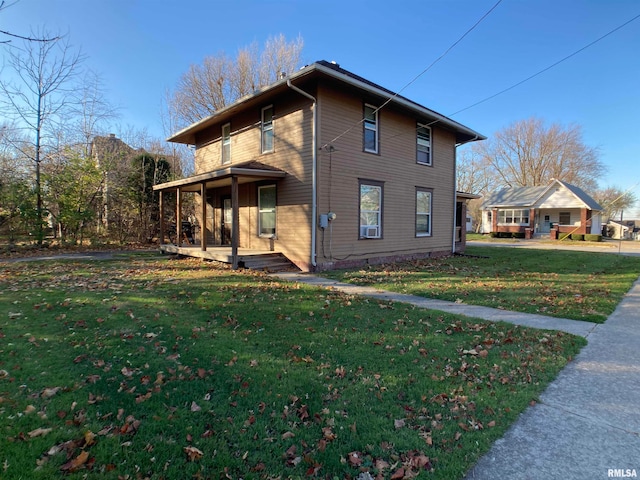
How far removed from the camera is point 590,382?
10.8 ft

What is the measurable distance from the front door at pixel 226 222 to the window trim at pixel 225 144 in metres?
1.56

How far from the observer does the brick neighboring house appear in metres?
9.70

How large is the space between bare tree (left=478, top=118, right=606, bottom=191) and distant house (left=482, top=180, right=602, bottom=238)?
11.2 meters

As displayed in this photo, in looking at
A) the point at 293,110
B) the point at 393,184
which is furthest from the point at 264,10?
the point at 393,184

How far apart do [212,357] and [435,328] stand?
3007 mm

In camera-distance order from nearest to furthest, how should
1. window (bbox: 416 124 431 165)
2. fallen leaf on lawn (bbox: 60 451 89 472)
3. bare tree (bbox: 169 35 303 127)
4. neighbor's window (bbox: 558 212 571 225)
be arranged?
1. fallen leaf on lawn (bbox: 60 451 89 472)
2. window (bbox: 416 124 431 165)
3. bare tree (bbox: 169 35 303 127)
4. neighbor's window (bbox: 558 212 571 225)

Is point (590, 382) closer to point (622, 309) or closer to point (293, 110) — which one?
point (622, 309)

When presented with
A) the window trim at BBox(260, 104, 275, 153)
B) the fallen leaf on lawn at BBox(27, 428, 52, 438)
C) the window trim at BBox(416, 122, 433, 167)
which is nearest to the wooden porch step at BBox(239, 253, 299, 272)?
the window trim at BBox(260, 104, 275, 153)

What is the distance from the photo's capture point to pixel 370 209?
442 inches

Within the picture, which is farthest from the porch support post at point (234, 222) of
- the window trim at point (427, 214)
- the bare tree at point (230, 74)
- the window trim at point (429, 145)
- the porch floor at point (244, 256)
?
the bare tree at point (230, 74)

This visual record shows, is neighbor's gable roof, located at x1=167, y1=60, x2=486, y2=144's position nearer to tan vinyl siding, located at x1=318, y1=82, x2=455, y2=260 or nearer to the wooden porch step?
tan vinyl siding, located at x1=318, y1=82, x2=455, y2=260

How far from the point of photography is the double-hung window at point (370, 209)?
10969mm

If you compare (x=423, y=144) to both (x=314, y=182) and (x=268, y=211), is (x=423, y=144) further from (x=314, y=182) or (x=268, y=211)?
(x=268, y=211)

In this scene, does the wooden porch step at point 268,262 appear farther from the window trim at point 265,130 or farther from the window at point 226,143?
the window at point 226,143
